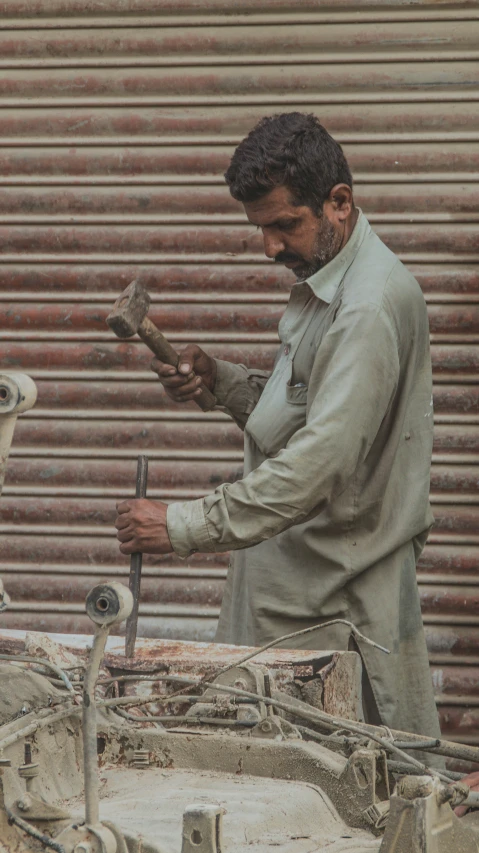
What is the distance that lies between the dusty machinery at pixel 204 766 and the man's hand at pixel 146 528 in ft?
1.14

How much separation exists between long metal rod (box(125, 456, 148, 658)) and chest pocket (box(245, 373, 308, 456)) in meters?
0.39

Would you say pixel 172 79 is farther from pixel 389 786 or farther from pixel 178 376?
Result: pixel 389 786

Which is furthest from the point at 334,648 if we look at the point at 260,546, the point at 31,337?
the point at 31,337

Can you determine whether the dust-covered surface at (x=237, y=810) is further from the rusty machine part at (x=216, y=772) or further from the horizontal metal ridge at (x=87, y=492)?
the horizontal metal ridge at (x=87, y=492)

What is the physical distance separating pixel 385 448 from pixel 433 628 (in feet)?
5.92

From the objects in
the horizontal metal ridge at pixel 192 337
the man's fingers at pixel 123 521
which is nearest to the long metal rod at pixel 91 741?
the man's fingers at pixel 123 521

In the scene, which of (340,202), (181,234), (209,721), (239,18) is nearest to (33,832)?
(209,721)

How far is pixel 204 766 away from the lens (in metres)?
2.32

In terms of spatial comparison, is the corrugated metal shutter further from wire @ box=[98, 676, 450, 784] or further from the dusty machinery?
wire @ box=[98, 676, 450, 784]

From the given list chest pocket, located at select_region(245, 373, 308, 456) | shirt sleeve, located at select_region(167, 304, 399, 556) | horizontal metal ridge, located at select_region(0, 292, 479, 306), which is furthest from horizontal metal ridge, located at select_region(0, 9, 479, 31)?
shirt sleeve, located at select_region(167, 304, 399, 556)

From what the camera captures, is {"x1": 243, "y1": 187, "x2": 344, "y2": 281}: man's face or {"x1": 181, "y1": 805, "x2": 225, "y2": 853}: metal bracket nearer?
{"x1": 181, "y1": 805, "x2": 225, "y2": 853}: metal bracket

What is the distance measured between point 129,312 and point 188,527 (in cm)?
77

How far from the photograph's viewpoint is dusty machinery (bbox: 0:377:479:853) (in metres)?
1.78

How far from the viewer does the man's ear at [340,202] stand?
10.8 ft
